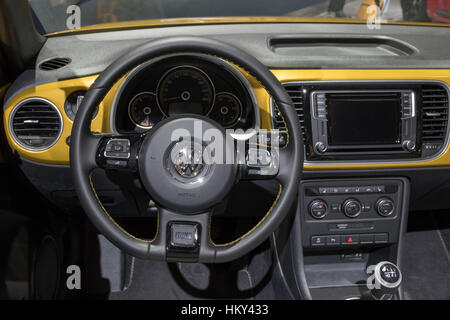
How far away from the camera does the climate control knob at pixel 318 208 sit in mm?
1523

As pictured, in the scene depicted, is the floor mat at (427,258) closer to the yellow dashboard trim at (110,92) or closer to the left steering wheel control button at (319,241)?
the left steering wheel control button at (319,241)

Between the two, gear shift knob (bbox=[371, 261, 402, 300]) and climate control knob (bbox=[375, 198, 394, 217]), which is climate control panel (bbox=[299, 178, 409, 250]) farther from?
gear shift knob (bbox=[371, 261, 402, 300])

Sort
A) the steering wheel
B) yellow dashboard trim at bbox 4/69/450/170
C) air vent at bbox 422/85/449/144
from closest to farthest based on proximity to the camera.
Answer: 1. the steering wheel
2. yellow dashboard trim at bbox 4/69/450/170
3. air vent at bbox 422/85/449/144

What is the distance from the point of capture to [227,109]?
142cm

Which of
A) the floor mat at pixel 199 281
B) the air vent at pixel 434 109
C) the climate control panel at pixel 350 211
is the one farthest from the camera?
the floor mat at pixel 199 281

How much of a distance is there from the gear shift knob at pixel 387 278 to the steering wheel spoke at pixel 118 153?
101 centimetres

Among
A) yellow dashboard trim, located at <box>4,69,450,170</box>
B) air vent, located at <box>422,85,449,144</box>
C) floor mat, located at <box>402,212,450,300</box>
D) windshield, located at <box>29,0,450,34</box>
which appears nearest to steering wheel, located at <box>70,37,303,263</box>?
yellow dashboard trim, located at <box>4,69,450,170</box>

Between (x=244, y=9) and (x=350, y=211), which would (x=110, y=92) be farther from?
(x=244, y=9)

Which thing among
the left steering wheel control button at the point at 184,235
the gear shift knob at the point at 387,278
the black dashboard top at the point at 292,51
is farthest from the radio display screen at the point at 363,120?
the left steering wheel control button at the point at 184,235

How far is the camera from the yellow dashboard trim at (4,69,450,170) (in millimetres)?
1311

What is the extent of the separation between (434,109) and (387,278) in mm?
664

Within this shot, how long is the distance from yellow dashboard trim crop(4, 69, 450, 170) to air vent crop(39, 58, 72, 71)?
0.09 meters

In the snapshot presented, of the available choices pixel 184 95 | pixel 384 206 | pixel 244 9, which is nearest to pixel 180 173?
pixel 184 95
